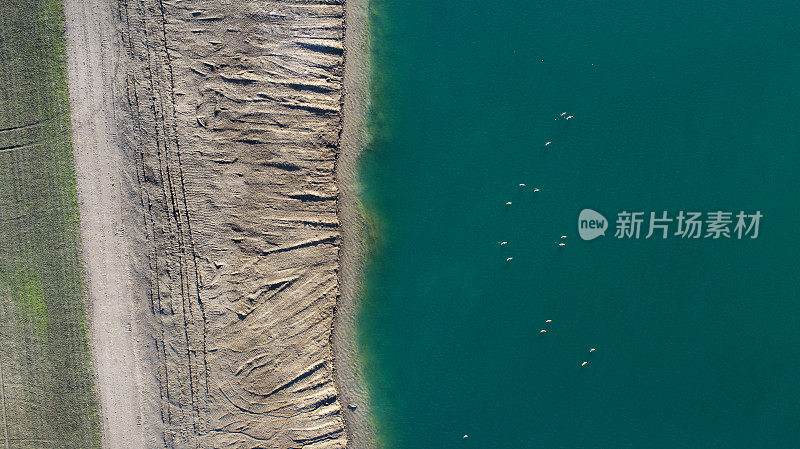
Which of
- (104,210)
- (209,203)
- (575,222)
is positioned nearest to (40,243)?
(104,210)

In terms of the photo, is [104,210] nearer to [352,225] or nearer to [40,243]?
[40,243]

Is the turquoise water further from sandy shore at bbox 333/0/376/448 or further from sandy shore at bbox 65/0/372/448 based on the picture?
sandy shore at bbox 65/0/372/448

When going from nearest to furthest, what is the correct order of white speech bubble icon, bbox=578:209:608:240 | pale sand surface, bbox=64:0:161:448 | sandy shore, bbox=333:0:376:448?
pale sand surface, bbox=64:0:161:448 < sandy shore, bbox=333:0:376:448 < white speech bubble icon, bbox=578:209:608:240

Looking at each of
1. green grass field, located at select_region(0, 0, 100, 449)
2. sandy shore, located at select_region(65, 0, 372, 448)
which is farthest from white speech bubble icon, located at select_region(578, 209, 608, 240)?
green grass field, located at select_region(0, 0, 100, 449)

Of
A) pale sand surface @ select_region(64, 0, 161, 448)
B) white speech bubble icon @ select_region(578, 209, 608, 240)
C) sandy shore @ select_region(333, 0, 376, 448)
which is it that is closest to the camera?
pale sand surface @ select_region(64, 0, 161, 448)

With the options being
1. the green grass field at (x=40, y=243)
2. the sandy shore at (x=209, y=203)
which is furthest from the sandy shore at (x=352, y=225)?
the green grass field at (x=40, y=243)
